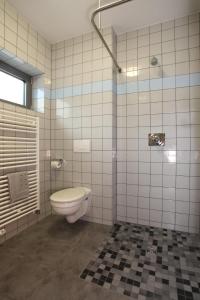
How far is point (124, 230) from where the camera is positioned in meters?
2.16

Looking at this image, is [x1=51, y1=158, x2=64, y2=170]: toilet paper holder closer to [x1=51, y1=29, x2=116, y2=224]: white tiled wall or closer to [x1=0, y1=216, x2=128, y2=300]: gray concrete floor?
[x1=51, y1=29, x2=116, y2=224]: white tiled wall

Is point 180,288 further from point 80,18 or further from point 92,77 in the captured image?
point 80,18

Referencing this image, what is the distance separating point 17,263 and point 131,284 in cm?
100

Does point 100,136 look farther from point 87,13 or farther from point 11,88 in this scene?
point 87,13

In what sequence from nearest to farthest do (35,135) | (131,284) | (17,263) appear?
(131,284)
(17,263)
(35,135)

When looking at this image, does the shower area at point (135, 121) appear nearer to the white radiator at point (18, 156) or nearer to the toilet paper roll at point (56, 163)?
the toilet paper roll at point (56, 163)

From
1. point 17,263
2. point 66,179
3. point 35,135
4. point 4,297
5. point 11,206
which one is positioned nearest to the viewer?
point 4,297

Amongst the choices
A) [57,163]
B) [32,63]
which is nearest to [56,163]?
[57,163]

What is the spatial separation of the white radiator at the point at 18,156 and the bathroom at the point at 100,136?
1cm

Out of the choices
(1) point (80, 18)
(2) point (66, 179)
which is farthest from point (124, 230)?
(1) point (80, 18)

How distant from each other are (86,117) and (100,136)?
342 mm

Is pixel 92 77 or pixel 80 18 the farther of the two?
pixel 92 77

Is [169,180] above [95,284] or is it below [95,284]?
above

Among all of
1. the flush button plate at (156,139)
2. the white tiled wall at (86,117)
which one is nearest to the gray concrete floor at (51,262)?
the white tiled wall at (86,117)
